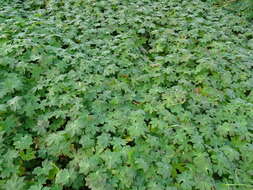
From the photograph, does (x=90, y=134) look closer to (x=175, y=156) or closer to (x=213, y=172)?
(x=175, y=156)

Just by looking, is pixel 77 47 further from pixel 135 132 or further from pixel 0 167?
pixel 0 167

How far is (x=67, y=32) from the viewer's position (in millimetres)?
4008

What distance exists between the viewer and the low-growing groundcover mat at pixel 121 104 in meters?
2.16

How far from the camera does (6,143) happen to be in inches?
89.7

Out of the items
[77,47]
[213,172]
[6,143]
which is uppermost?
[77,47]

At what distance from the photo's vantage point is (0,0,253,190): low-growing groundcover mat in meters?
2.16

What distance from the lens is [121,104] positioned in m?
2.85

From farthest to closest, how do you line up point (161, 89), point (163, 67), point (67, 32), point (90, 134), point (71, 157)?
point (67, 32), point (163, 67), point (161, 89), point (90, 134), point (71, 157)

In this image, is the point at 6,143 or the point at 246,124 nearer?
the point at 6,143

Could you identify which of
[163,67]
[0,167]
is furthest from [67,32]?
[0,167]

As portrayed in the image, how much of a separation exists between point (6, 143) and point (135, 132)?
1.34m

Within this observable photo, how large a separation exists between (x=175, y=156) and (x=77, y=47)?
7.46ft

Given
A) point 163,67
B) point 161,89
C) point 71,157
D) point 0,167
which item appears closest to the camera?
point 0,167

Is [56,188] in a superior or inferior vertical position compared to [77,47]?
inferior
